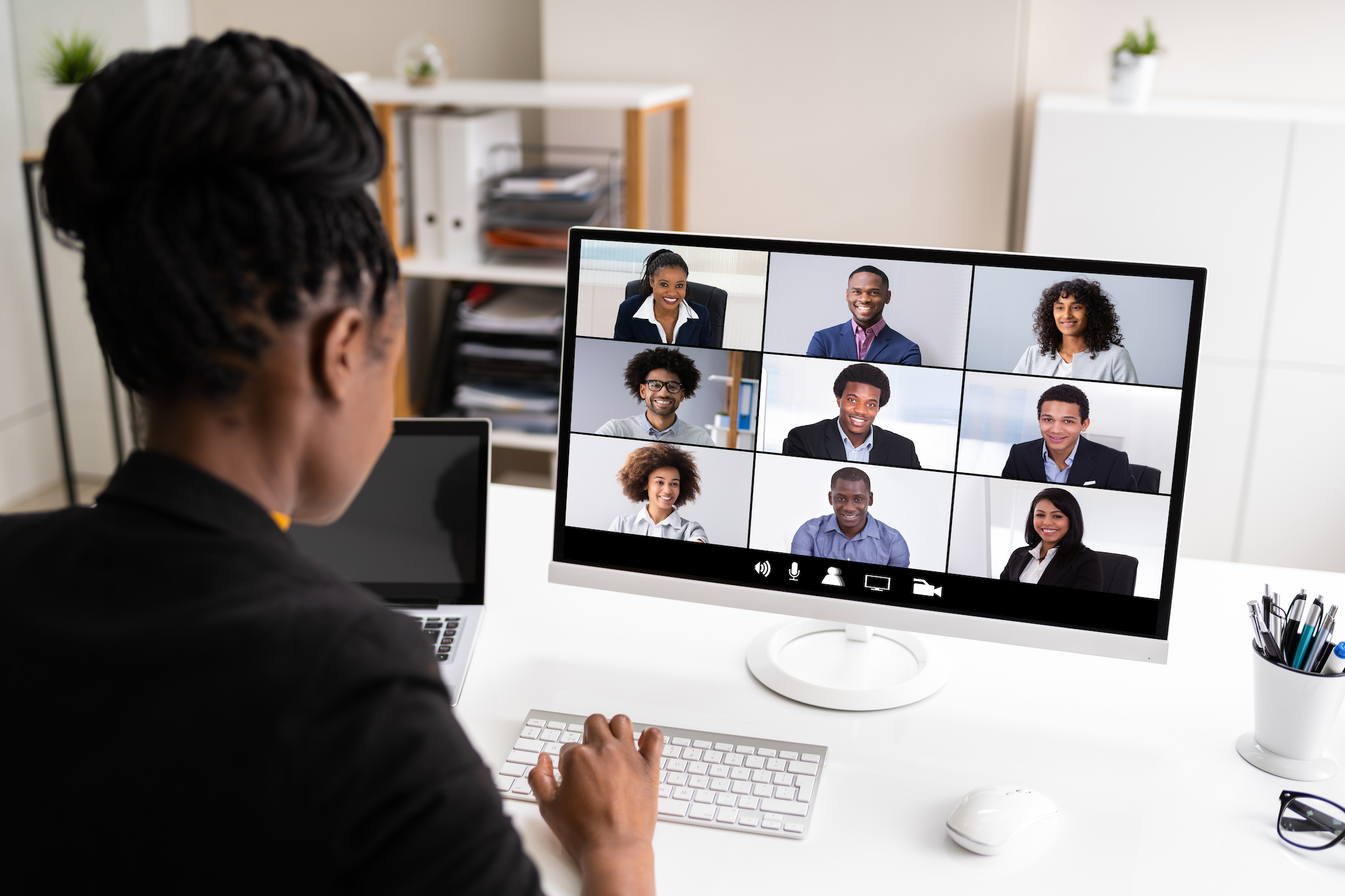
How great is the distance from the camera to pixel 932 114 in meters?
2.55

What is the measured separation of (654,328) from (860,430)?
24cm

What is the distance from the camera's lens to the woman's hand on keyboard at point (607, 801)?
88 cm

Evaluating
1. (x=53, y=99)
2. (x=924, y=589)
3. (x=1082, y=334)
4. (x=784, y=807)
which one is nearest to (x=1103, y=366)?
(x=1082, y=334)

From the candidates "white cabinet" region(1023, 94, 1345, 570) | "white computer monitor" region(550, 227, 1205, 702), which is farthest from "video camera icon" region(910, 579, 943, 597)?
"white cabinet" region(1023, 94, 1345, 570)

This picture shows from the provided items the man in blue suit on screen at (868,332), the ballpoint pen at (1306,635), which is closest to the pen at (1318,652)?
the ballpoint pen at (1306,635)

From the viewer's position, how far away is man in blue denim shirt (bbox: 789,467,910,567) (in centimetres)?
114

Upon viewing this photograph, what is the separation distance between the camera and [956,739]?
112 centimetres

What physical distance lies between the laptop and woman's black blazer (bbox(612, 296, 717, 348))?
212 millimetres

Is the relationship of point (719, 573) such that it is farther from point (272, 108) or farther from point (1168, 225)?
point (1168, 225)

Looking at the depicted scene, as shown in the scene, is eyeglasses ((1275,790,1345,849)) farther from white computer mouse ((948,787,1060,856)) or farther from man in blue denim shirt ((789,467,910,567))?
man in blue denim shirt ((789,467,910,567))

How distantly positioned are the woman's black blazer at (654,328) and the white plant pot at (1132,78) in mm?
1603

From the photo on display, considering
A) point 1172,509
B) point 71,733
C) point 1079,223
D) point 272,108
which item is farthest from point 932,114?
point 71,733

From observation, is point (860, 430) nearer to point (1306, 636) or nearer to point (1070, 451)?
point (1070, 451)

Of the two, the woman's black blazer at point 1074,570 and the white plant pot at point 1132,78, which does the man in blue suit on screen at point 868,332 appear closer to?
the woman's black blazer at point 1074,570
